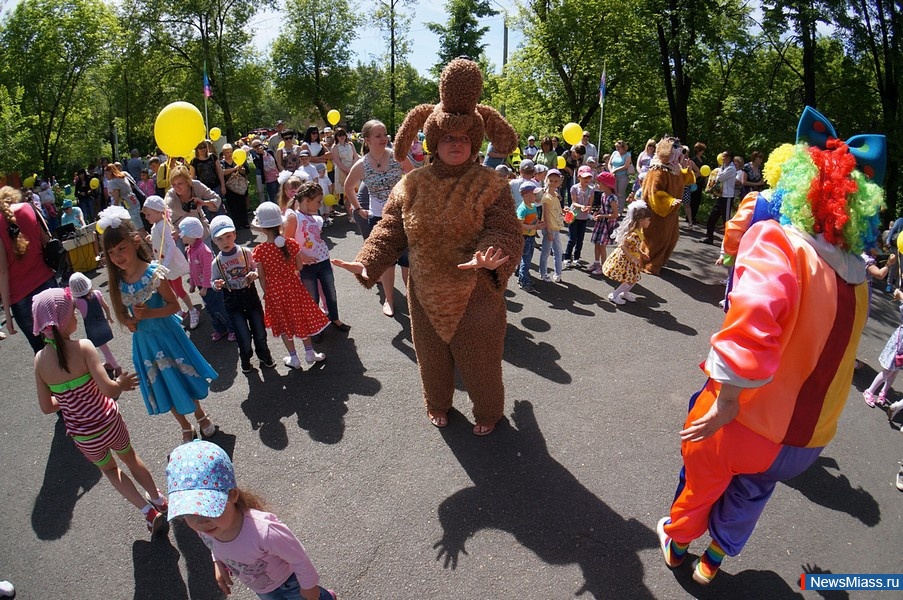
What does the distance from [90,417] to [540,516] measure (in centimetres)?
263

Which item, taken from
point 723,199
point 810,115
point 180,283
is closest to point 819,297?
point 810,115

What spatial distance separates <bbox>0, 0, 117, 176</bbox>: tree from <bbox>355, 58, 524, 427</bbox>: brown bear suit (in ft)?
56.9

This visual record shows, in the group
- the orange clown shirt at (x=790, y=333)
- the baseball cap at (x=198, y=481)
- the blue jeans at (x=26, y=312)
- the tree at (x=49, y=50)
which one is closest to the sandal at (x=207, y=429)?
the blue jeans at (x=26, y=312)

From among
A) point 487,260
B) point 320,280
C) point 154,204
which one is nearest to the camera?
point 487,260

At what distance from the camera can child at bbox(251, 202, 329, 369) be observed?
4.51m

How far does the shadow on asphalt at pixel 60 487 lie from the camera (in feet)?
10.5

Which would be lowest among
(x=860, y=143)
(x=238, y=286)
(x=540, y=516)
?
(x=540, y=516)

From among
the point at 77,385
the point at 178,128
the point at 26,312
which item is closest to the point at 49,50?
the point at 178,128

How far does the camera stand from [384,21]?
22.1 meters

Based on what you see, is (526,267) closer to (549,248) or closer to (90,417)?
(549,248)

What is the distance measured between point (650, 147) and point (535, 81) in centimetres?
964

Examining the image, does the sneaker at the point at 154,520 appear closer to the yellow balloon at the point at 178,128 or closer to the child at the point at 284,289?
the child at the point at 284,289

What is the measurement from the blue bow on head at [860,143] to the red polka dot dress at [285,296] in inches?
152

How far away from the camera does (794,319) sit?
6.63ft
